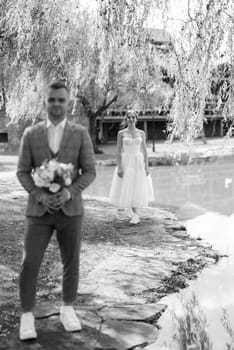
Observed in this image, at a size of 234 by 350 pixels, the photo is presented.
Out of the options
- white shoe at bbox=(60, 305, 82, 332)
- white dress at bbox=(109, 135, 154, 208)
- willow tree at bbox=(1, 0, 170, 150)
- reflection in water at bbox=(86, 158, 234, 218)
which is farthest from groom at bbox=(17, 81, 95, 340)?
reflection in water at bbox=(86, 158, 234, 218)

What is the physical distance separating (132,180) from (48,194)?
5.50m

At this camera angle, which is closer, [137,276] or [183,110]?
[137,276]

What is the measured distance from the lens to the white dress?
30.0 ft

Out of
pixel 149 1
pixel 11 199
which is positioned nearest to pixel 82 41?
pixel 11 199

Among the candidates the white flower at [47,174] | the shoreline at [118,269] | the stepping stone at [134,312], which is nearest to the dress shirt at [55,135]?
the white flower at [47,174]

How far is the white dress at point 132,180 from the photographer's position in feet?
30.0

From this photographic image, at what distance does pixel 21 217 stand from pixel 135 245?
119 inches

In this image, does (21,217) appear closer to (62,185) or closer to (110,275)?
(110,275)

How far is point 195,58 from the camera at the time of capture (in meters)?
6.46

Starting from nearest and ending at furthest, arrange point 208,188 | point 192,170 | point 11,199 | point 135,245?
1. point 135,245
2. point 11,199
3. point 208,188
4. point 192,170

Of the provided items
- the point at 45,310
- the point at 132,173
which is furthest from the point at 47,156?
the point at 132,173

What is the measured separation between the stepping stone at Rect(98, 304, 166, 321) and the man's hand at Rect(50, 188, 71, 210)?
1.26 m

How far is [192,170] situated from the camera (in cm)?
2142

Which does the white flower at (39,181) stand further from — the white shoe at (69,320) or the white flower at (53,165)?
the white shoe at (69,320)
